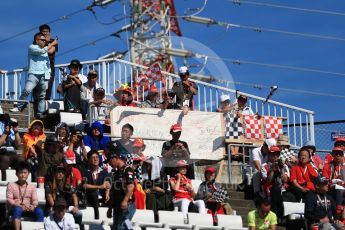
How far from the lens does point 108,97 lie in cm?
2697

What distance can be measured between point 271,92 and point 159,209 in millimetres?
6989

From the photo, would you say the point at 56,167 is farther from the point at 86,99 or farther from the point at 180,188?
the point at 86,99

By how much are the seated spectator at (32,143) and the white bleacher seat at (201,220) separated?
2655 millimetres

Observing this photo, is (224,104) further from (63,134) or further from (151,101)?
(63,134)

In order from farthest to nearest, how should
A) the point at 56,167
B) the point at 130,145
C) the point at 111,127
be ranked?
the point at 111,127 → the point at 130,145 → the point at 56,167

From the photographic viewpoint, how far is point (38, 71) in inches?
974

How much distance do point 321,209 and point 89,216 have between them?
4.16m

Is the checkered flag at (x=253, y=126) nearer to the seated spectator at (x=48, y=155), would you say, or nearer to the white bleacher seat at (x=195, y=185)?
the white bleacher seat at (x=195, y=185)

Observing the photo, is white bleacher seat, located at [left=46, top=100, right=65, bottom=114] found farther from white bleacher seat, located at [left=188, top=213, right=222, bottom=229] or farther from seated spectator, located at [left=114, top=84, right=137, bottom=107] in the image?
white bleacher seat, located at [left=188, top=213, right=222, bottom=229]

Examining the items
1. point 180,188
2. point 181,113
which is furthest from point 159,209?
point 181,113

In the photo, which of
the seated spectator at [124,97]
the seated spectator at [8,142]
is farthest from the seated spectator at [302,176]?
the seated spectator at [8,142]

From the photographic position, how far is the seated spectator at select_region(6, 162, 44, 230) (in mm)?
19016

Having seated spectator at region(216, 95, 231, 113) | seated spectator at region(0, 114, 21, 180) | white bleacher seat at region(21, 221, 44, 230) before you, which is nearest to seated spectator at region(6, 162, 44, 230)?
white bleacher seat at region(21, 221, 44, 230)

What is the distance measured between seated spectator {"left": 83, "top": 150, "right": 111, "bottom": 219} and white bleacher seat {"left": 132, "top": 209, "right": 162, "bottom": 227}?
24.2 inches
